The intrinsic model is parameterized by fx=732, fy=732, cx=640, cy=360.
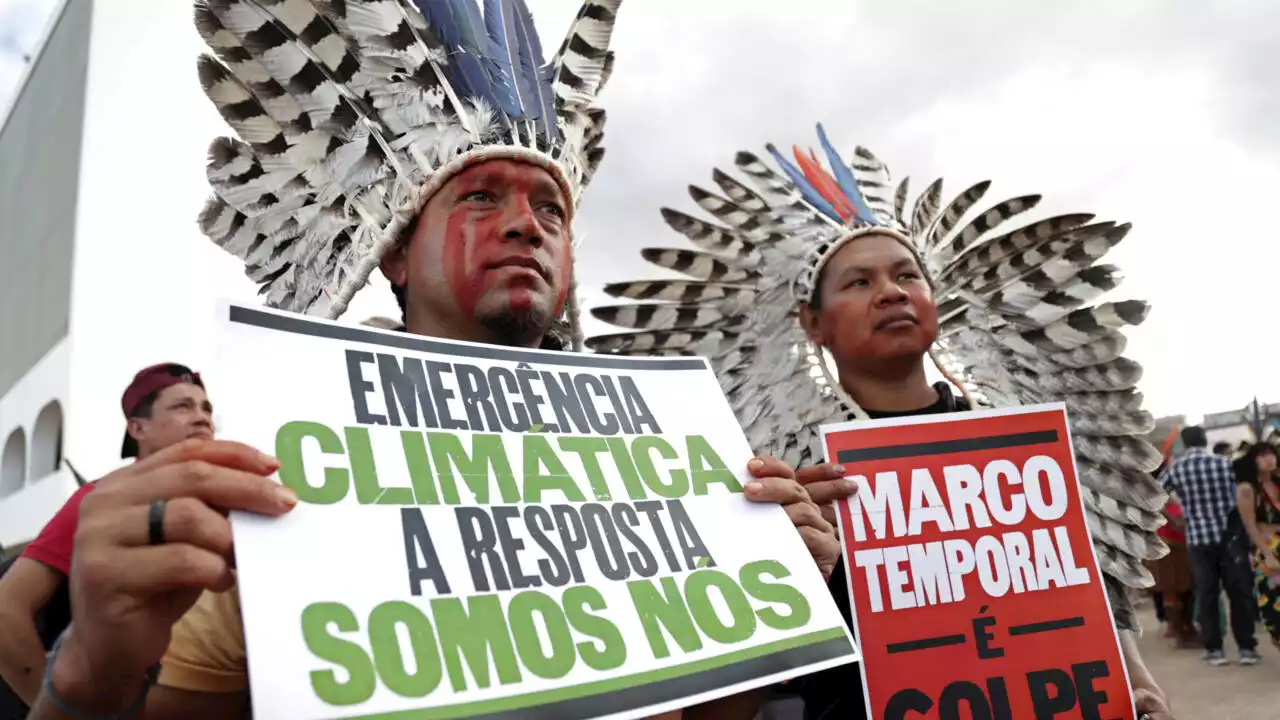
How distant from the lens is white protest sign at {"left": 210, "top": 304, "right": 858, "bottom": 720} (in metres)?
0.83

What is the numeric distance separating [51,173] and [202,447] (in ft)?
67.4

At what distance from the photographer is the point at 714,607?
3.64 feet

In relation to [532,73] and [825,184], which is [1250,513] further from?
[532,73]

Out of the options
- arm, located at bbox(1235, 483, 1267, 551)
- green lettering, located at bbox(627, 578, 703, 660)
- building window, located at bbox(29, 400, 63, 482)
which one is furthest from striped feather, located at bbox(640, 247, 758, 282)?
building window, located at bbox(29, 400, 63, 482)

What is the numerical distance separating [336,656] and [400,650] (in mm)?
71

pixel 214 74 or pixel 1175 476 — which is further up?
pixel 214 74

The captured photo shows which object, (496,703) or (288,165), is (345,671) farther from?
(288,165)

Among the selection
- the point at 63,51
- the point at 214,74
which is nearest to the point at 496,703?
the point at 214,74

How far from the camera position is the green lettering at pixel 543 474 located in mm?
1087

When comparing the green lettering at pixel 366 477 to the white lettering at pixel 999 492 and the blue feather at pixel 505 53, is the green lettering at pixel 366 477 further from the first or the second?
the white lettering at pixel 999 492

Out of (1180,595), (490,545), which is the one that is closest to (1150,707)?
(490,545)

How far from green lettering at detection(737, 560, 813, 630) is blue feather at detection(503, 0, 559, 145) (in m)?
1.10

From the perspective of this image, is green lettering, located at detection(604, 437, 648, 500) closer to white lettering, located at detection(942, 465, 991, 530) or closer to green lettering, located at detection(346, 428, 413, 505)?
green lettering, located at detection(346, 428, 413, 505)

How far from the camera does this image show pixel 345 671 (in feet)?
2.63
